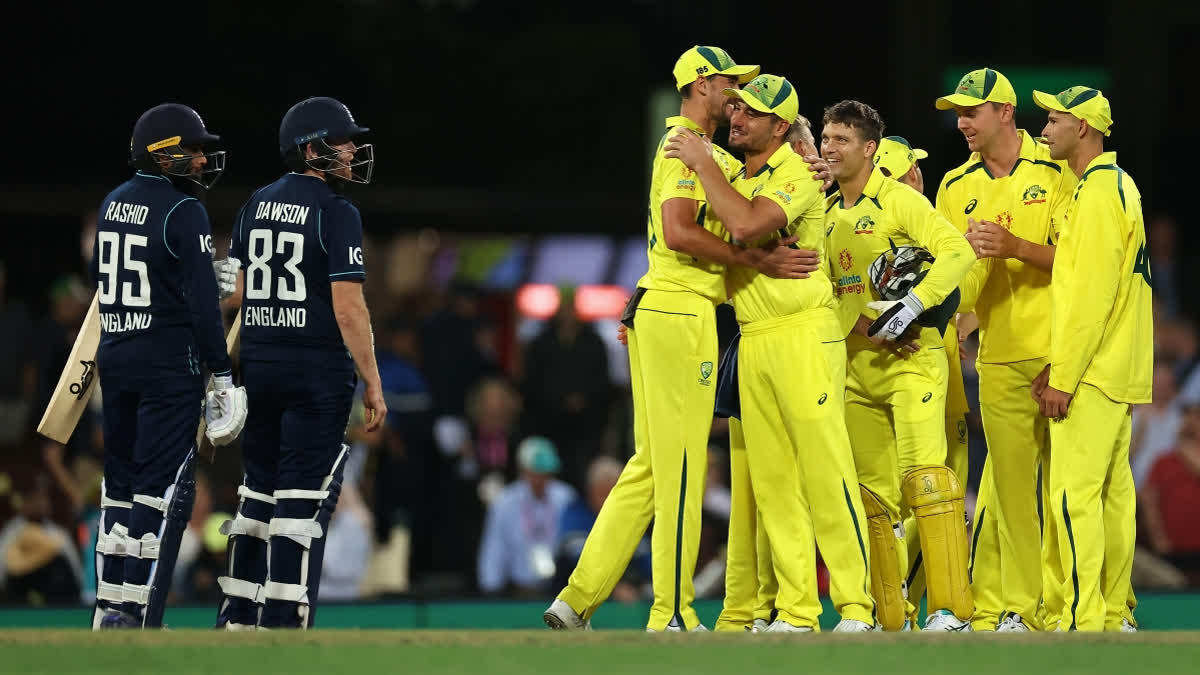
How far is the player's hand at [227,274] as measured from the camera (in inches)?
321

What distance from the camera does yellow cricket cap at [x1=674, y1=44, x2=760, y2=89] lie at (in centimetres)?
797

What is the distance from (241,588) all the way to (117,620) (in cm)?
61

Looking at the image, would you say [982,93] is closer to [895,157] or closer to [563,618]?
[895,157]

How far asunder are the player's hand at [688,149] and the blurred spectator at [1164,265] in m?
8.16

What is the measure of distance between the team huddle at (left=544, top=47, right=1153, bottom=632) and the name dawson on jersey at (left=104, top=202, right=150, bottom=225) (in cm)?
220

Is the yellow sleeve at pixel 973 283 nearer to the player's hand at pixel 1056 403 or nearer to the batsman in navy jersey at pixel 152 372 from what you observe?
the player's hand at pixel 1056 403

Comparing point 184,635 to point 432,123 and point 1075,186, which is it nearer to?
point 1075,186

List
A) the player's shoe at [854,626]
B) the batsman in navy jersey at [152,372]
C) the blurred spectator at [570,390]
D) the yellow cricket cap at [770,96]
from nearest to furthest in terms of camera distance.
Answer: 1. the player's shoe at [854,626]
2. the yellow cricket cap at [770,96]
3. the batsman in navy jersey at [152,372]
4. the blurred spectator at [570,390]

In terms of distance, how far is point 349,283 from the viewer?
786 cm

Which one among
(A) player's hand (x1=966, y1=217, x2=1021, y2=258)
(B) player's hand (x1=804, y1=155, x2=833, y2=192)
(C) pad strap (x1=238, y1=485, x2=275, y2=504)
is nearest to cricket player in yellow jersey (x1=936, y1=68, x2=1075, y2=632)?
(A) player's hand (x1=966, y1=217, x2=1021, y2=258)

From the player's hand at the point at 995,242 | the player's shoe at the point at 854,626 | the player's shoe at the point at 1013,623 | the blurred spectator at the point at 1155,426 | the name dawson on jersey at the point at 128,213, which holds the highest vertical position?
the name dawson on jersey at the point at 128,213

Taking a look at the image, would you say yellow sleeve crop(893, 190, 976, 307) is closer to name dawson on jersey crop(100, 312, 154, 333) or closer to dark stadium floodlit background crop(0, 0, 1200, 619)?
name dawson on jersey crop(100, 312, 154, 333)

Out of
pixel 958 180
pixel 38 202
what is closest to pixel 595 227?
pixel 38 202

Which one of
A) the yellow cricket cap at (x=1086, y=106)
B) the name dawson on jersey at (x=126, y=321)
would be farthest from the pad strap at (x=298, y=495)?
the yellow cricket cap at (x=1086, y=106)
